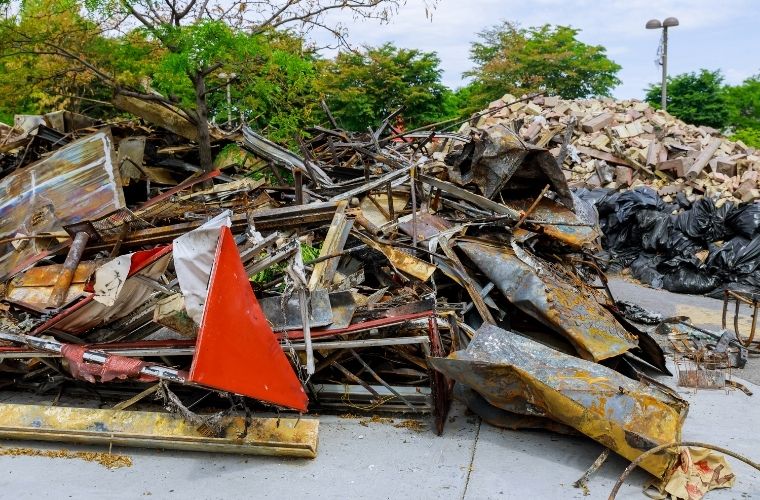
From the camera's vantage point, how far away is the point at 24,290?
5645 millimetres

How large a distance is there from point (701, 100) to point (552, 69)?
278 inches

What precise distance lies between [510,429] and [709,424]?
1.51m

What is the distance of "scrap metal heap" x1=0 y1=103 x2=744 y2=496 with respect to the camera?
4234 mm

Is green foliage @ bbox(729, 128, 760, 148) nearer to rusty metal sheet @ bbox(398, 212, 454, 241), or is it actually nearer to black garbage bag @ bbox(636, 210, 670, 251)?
black garbage bag @ bbox(636, 210, 670, 251)

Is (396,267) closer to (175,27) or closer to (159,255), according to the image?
(159,255)

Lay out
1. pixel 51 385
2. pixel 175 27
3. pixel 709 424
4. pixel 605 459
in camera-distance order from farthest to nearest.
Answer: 1. pixel 175 27
2. pixel 51 385
3. pixel 709 424
4. pixel 605 459

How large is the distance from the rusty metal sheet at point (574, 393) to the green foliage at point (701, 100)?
30109mm

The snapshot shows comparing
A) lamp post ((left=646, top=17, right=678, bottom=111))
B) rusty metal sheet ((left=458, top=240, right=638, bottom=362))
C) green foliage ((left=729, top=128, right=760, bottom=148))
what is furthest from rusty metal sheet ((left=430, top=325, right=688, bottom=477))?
green foliage ((left=729, top=128, right=760, bottom=148))

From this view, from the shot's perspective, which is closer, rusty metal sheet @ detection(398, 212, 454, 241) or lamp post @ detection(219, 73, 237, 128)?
rusty metal sheet @ detection(398, 212, 454, 241)

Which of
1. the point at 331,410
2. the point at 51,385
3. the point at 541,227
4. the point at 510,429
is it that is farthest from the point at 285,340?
the point at 541,227

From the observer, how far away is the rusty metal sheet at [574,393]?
408 cm

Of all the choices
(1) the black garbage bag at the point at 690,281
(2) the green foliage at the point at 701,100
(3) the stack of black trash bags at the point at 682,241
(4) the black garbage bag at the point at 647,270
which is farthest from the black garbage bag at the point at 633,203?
(2) the green foliage at the point at 701,100

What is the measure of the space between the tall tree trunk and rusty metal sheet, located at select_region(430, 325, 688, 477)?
198 inches

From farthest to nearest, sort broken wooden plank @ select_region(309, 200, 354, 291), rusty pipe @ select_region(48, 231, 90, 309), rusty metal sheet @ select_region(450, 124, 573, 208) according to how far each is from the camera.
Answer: rusty metal sheet @ select_region(450, 124, 573, 208), broken wooden plank @ select_region(309, 200, 354, 291), rusty pipe @ select_region(48, 231, 90, 309)
